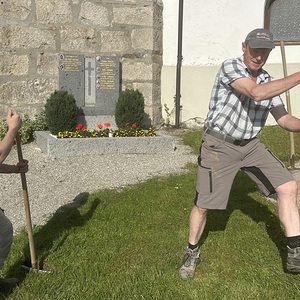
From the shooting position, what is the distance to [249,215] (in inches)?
201

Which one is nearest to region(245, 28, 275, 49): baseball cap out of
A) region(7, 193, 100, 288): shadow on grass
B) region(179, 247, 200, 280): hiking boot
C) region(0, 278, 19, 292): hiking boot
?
region(179, 247, 200, 280): hiking boot

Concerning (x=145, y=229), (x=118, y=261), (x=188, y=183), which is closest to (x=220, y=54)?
(x=188, y=183)

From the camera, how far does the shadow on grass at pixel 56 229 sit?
155 inches

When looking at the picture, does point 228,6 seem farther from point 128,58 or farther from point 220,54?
point 128,58

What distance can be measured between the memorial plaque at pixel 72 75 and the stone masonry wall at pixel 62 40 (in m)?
0.55

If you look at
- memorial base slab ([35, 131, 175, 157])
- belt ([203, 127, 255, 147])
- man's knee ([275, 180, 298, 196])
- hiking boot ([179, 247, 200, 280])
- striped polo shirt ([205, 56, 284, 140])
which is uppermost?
striped polo shirt ([205, 56, 284, 140])

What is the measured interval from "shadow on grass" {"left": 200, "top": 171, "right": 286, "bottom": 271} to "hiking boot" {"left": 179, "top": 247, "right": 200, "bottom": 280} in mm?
570

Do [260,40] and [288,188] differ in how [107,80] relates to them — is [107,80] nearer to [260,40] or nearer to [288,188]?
[260,40]

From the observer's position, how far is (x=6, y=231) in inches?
130

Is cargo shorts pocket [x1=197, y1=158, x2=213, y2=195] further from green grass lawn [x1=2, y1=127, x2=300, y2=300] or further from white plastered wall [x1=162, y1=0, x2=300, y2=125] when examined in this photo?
white plastered wall [x1=162, y1=0, x2=300, y2=125]

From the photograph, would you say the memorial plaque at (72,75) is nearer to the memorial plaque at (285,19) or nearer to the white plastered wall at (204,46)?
the white plastered wall at (204,46)

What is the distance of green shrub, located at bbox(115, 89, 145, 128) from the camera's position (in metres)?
9.48

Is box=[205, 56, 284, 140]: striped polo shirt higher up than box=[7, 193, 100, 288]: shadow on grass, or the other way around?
box=[205, 56, 284, 140]: striped polo shirt

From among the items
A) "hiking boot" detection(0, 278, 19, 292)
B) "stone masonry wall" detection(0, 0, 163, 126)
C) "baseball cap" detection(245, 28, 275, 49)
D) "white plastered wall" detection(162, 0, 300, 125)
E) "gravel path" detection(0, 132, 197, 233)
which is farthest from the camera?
"white plastered wall" detection(162, 0, 300, 125)
